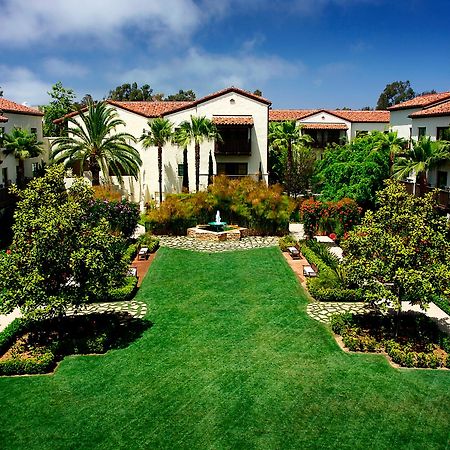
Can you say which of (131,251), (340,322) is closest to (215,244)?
(131,251)

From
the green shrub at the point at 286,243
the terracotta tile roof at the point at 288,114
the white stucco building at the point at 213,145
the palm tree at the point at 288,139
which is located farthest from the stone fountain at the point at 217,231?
the terracotta tile roof at the point at 288,114

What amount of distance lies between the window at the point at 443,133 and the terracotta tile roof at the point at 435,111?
1076 mm

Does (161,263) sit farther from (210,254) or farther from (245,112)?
(245,112)

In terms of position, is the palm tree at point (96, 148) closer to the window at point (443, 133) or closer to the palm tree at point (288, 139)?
the palm tree at point (288, 139)

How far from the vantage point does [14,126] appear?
127 ft

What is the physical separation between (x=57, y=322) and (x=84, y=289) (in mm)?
2553

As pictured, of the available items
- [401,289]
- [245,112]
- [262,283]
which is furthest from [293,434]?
[245,112]

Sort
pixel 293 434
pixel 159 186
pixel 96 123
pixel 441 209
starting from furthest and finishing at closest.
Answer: pixel 159 186 → pixel 96 123 → pixel 441 209 → pixel 293 434

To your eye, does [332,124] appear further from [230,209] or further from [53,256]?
[53,256]

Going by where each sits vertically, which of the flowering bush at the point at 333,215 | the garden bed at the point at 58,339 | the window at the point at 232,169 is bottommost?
the garden bed at the point at 58,339

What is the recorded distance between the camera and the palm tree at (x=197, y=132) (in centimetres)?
4009

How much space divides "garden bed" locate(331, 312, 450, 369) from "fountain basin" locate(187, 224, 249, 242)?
14882 millimetres

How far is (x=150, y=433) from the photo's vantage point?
11328 mm

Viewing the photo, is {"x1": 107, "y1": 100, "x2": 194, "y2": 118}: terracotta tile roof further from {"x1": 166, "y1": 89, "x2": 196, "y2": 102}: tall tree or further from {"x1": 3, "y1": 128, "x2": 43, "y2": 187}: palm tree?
{"x1": 166, "y1": 89, "x2": 196, "y2": 102}: tall tree
